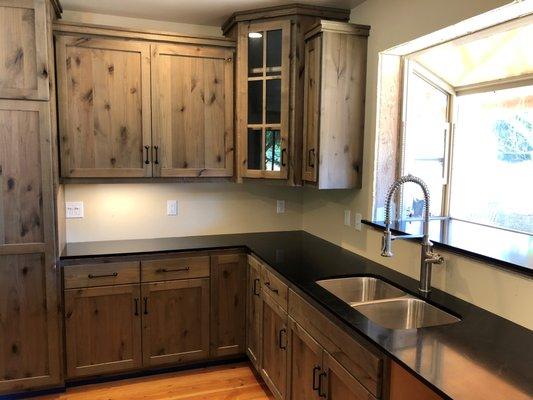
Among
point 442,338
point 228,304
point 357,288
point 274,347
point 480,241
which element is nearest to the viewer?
point 442,338

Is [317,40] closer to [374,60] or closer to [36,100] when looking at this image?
[374,60]

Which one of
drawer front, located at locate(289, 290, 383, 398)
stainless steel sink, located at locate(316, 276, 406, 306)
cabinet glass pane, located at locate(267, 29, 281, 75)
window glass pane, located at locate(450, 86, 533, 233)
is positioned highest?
cabinet glass pane, located at locate(267, 29, 281, 75)

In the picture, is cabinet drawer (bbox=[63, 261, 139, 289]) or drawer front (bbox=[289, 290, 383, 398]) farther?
cabinet drawer (bbox=[63, 261, 139, 289])

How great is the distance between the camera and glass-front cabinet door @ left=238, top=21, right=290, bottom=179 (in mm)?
2736

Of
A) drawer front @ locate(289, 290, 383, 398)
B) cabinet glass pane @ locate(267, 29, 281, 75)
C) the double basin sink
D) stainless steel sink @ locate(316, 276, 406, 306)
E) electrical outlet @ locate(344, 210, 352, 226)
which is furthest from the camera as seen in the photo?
electrical outlet @ locate(344, 210, 352, 226)

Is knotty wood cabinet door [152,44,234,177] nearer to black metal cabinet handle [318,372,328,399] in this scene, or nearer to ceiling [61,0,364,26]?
ceiling [61,0,364,26]

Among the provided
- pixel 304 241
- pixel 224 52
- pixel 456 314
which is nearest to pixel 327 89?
pixel 224 52

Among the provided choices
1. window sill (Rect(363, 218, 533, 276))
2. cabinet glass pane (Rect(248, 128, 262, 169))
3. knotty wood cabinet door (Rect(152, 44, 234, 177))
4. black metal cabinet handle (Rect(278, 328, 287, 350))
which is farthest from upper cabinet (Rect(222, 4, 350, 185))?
black metal cabinet handle (Rect(278, 328, 287, 350))

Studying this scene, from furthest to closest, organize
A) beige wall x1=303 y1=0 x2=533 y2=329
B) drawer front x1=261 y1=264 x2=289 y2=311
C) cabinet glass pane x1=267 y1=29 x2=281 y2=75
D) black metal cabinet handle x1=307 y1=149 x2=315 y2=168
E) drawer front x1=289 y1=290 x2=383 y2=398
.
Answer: cabinet glass pane x1=267 y1=29 x2=281 y2=75
black metal cabinet handle x1=307 y1=149 x2=315 y2=168
drawer front x1=261 y1=264 x2=289 y2=311
beige wall x1=303 y1=0 x2=533 y2=329
drawer front x1=289 y1=290 x2=383 y2=398

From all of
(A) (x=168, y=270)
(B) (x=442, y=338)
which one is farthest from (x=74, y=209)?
(B) (x=442, y=338)

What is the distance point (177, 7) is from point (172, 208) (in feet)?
4.61

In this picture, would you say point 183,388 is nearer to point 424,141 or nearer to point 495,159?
point 424,141

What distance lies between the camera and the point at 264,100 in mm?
2832

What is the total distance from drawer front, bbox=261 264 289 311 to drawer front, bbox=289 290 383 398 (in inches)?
4.2
